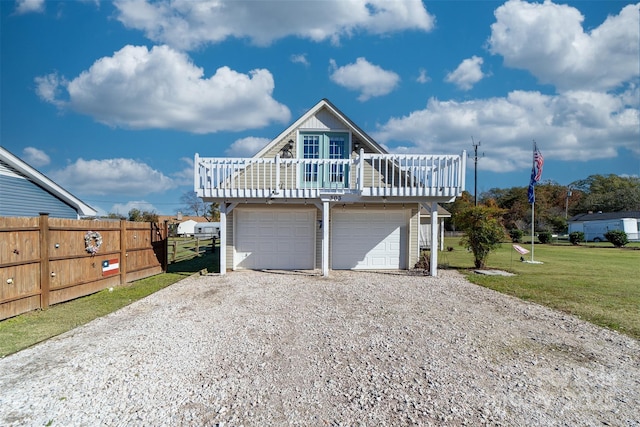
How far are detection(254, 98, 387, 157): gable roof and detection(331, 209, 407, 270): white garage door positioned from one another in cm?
258

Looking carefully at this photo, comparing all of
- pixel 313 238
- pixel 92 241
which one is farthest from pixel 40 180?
pixel 313 238

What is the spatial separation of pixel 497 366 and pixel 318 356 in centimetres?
220

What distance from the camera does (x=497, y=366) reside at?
4430mm

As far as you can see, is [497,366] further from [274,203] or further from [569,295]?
[274,203]

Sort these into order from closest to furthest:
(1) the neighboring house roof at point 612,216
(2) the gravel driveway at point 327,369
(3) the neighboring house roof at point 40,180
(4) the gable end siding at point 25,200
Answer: (2) the gravel driveway at point 327,369 → (3) the neighboring house roof at point 40,180 → (4) the gable end siding at point 25,200 → (1) the neighboring house roof at point 612,216

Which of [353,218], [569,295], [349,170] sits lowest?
[569,295]

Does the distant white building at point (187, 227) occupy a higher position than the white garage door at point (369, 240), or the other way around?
the white garage door at point (369, 240)

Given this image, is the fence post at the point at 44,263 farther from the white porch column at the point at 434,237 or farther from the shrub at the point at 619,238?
the shrub at the point at 619,238

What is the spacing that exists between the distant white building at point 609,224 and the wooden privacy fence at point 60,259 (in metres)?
45.3

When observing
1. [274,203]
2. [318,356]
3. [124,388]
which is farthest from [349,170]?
[124,388]

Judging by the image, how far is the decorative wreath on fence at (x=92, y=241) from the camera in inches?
347

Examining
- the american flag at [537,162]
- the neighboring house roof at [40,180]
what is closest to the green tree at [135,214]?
the neighboring house roof at [40,180]

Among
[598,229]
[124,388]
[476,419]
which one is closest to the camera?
[476,419]

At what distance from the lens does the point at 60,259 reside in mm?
7898
